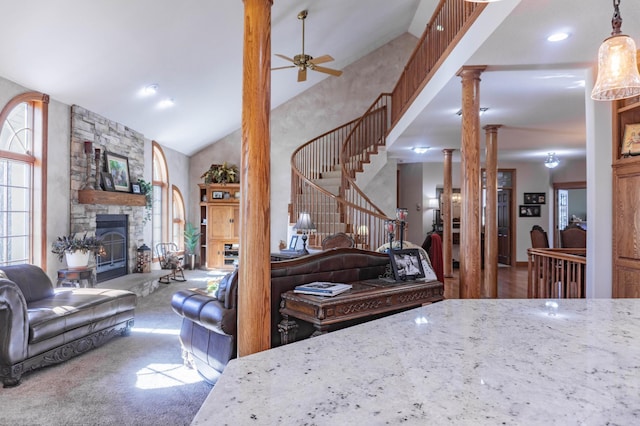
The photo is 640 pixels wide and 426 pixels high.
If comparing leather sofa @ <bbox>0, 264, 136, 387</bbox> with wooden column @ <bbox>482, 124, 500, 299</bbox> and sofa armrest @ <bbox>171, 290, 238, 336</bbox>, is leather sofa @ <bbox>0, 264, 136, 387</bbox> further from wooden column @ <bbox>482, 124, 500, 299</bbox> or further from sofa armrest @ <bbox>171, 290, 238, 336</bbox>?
wooden column @ <bbox>482, 124, 500, 299</bbox>

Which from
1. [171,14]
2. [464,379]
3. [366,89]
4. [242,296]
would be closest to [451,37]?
[171,14]

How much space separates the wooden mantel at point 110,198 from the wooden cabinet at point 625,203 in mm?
6217

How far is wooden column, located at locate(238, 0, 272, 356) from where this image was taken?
2.08 metres

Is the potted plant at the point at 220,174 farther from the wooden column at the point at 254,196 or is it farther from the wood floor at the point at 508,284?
the wooden column at the point at 254,196

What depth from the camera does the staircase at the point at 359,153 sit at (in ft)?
15.1

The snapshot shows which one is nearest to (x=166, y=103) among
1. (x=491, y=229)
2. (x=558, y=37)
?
(x=491, y=229)

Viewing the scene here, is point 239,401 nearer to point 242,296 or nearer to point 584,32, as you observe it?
point 242,296

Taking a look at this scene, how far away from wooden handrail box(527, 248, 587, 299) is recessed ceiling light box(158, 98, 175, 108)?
5.92 m

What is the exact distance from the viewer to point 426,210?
10.2m

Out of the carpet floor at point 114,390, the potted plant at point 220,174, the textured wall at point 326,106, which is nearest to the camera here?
the carpet floor at point 114,390

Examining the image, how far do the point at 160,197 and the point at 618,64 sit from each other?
8043 millimetres

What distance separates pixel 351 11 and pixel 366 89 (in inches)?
110

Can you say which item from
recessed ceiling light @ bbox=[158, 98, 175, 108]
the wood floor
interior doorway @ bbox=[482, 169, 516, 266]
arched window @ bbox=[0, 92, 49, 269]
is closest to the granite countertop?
the wood floor

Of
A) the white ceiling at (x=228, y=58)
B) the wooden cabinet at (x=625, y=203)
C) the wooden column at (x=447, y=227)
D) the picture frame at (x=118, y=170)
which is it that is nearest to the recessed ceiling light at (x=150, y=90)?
the white ceiling at (x=228, y=58)
